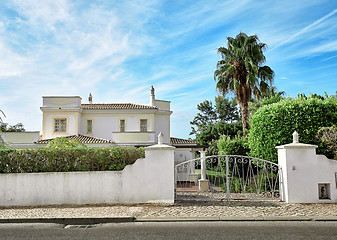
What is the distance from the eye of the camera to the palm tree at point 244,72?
21.4m

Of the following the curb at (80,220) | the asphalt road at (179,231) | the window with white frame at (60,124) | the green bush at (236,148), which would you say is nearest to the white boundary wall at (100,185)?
the curb at (80,220)

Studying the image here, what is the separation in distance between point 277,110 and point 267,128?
855 millimetres

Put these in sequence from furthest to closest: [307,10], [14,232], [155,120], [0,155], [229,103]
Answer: [229,103] < [155,120] < [307,10] < [0,155] < [14,232]

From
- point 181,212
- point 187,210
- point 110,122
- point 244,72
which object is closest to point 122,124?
point 110,122

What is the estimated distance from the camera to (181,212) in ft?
26.4

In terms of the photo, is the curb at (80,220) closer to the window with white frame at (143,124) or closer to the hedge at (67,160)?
the hedge at (67,160)

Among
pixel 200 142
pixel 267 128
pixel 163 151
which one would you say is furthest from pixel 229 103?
pixel 163 151

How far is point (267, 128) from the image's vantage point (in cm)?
1183

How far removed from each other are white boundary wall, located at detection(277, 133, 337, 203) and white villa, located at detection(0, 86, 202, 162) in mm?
16161

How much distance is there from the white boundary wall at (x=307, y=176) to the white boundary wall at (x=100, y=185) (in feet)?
12.8

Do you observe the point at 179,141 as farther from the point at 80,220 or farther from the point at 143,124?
the point at 80,220

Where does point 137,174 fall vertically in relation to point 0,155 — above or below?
Result: below

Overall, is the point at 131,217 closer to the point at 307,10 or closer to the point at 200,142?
the point at 307,10

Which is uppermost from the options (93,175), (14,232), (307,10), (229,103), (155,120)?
(229,103)
